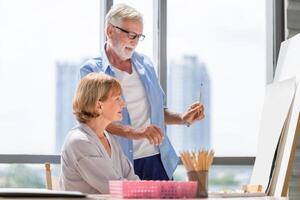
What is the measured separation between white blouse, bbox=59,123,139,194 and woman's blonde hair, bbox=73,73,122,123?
6 cm

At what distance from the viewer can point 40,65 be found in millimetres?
4008

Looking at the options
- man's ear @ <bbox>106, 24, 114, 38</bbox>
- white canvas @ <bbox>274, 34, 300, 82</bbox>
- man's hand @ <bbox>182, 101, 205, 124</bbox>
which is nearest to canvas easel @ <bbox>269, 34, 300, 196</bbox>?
white canvas @ <bbox>274, 34, 300, 82</bbox>

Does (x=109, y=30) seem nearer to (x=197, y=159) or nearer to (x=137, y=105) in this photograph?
(x=137, y=105)

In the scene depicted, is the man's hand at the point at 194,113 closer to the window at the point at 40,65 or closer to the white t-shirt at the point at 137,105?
the white t-shirt at the point at 137,105

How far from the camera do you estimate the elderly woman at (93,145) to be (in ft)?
7.15

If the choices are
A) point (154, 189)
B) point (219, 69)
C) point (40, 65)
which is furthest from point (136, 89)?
point (154, 189)

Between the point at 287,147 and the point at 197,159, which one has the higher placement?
the point at 197,159

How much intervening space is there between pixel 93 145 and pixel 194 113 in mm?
862

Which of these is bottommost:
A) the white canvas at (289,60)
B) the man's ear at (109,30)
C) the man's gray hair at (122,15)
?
the white canvas at (289,60)

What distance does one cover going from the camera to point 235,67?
423 cm

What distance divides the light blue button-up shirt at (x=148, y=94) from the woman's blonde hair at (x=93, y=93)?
594mm

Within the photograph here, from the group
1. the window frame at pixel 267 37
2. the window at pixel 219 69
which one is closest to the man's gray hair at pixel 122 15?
the window frame at pixel 267 37

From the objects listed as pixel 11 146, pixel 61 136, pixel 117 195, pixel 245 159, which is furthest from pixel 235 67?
pixel 117 195

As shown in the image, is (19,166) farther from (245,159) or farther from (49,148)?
(245,159)
